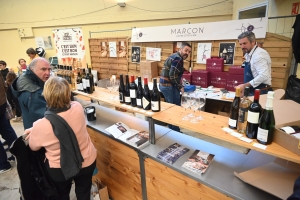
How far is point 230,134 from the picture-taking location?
1.16 m

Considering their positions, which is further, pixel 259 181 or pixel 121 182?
pixel 121 182

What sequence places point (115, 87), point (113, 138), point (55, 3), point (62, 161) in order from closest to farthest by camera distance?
1. point (62, 161)
2. point (113, 138)
3. point (115, 87)
4. point (55, 3)

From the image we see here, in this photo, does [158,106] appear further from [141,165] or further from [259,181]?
[259,181]

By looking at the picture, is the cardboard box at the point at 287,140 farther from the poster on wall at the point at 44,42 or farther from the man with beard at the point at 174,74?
the poster on wall at the point at 44,42

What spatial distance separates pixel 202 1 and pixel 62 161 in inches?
199

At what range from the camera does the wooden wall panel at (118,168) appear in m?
1.70

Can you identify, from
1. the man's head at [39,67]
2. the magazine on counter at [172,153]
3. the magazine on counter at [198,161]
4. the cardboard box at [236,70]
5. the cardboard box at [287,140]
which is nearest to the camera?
the cardboard box at [287,140]

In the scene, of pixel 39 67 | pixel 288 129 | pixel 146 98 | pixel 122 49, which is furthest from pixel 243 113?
pixel 122 49

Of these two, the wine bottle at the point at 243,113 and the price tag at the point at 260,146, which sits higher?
the wine bottle at the point at 243,113

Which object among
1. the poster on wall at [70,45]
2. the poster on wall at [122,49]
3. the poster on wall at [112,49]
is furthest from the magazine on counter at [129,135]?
the poster on wall at [70,45]

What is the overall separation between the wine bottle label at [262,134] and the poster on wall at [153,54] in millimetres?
3693

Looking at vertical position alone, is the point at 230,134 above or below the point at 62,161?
above

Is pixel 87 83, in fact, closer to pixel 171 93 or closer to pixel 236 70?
pixel 171 93

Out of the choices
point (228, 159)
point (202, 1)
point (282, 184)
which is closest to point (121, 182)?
point (228, 159)
